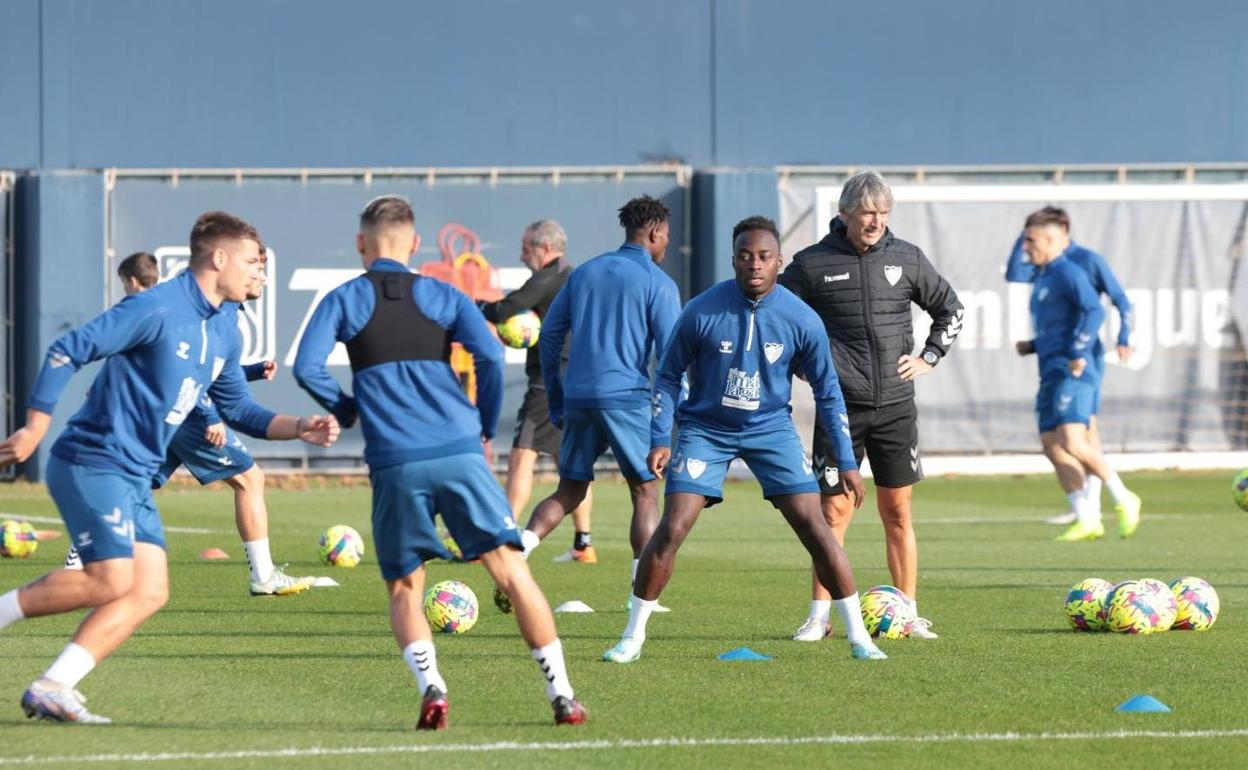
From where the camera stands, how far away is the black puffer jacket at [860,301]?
9.95 metres

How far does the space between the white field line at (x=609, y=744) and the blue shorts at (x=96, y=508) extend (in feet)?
3.04

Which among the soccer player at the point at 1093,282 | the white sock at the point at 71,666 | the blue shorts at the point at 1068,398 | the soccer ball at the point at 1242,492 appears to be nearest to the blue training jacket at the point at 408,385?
the white sock at the point at 71,666

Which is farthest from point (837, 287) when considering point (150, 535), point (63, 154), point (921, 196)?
point (63, 154)

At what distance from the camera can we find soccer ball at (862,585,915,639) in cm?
980

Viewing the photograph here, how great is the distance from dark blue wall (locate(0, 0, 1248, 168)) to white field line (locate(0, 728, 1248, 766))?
1862cm

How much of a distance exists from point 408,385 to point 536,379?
726cm

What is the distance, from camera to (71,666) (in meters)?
7.36

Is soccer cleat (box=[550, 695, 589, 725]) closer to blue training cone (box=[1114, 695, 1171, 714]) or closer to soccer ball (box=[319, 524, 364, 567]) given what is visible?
blue training cone (box=[1114, 695, 1171, 714])

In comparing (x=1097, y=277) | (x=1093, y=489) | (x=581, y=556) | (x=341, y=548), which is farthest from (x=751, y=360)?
(x=1093, y=489)

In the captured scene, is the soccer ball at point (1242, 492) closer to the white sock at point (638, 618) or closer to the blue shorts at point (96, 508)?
the white sock at point (638, 618)

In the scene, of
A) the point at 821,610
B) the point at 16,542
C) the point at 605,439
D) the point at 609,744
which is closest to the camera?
the point at 609,744

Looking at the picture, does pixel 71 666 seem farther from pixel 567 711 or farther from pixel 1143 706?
pixel 1143 706

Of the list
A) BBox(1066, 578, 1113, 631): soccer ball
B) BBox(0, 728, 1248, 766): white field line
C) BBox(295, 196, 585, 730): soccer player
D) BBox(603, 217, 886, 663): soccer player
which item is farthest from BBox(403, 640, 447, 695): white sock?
BBox(1066, 578, 1113, 631): soccer ball

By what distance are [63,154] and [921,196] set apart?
10224 millimetres
